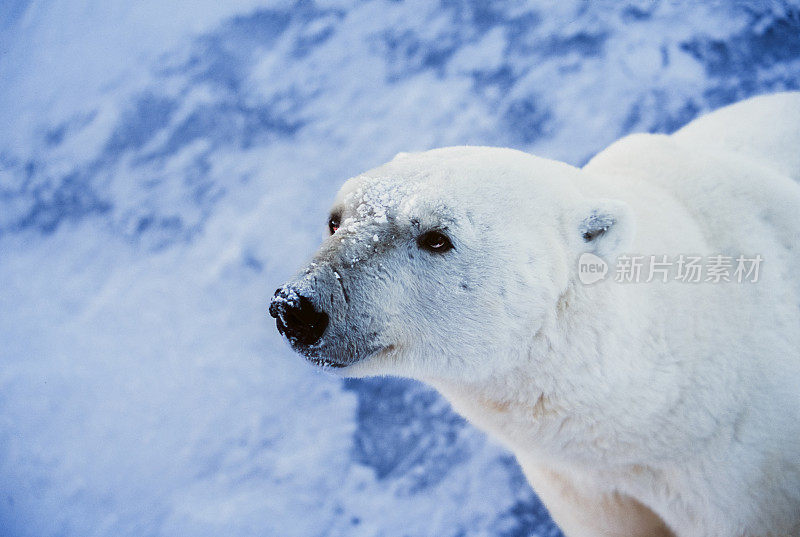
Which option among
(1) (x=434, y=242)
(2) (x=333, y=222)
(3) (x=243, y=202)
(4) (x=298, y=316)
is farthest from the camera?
(3) (x=243, y=202)

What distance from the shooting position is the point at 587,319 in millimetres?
1626

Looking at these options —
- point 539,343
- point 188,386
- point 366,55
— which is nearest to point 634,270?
point 539,343

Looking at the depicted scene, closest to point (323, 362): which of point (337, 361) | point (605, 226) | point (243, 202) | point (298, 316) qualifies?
point (337, 361)

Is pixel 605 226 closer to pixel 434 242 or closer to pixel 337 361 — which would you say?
pixel 434 242

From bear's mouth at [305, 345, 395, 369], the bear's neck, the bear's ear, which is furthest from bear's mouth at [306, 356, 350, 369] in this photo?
the bear's ear

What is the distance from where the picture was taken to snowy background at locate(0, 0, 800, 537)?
114 inches

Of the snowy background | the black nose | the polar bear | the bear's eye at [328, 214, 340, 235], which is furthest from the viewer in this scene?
the snowy background

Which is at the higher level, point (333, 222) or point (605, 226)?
point (333, 222)

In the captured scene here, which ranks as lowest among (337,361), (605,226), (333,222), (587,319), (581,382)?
(581,382)

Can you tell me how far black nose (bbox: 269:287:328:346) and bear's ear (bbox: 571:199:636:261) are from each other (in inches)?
30.4

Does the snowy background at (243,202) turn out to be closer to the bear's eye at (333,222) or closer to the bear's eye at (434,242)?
the bear's eye at (333,222)

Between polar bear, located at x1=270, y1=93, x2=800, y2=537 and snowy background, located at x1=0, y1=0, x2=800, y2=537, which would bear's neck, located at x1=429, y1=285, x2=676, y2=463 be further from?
snowy background, located at x1=0, y1=0, x2=800, y2=537

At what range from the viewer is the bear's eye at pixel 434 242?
1.57m

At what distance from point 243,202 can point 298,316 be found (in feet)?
8.73
